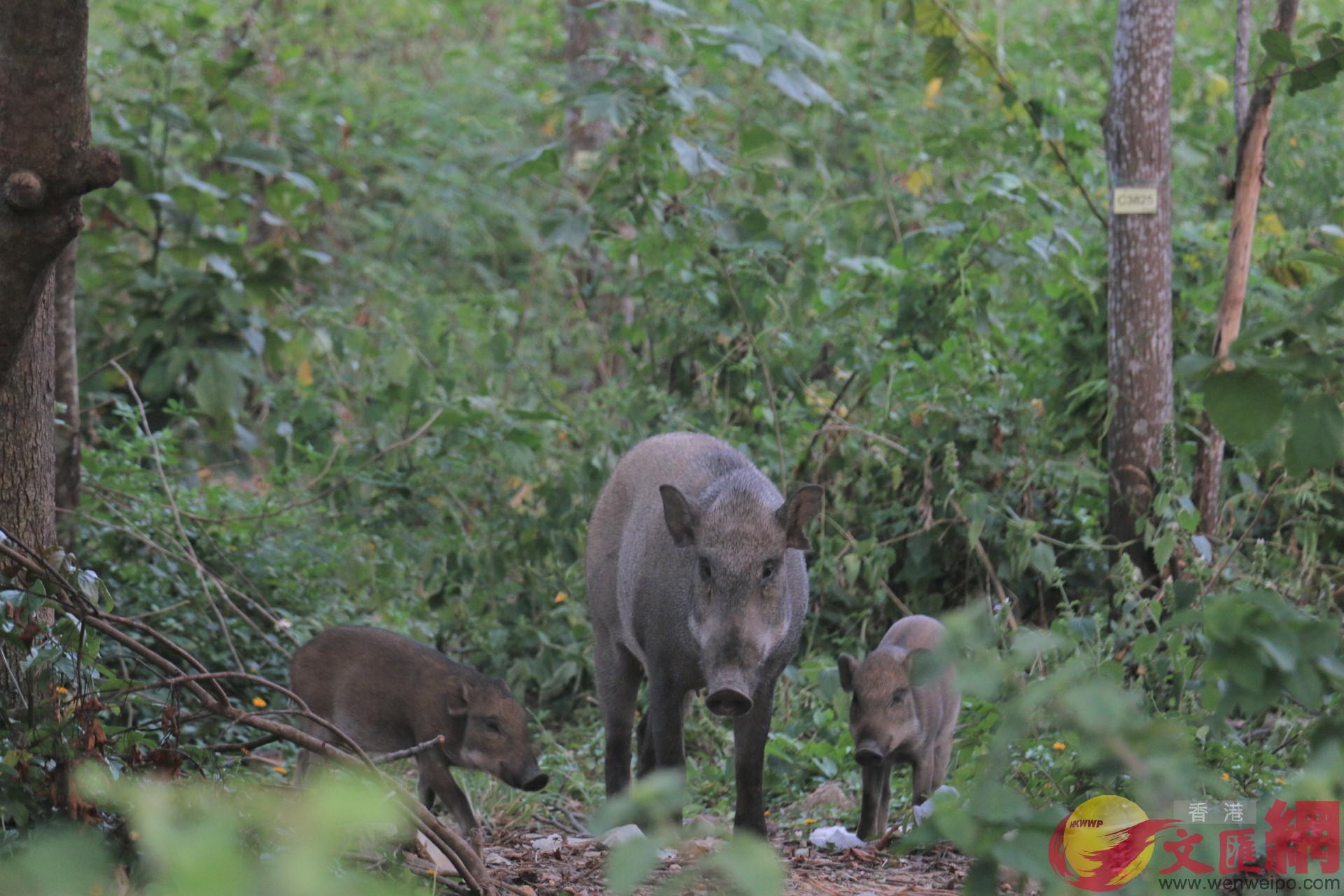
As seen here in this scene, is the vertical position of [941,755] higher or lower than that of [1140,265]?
lower

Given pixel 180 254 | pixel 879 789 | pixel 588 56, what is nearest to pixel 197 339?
pixel 180 254

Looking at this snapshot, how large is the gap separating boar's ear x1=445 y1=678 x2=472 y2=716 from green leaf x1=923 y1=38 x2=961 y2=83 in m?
4.11

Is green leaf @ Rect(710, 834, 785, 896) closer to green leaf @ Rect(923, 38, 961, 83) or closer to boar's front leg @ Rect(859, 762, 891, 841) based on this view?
boar's front leg @ Rect(859, 762, 891, 841)

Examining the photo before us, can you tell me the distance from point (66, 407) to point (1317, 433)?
4.50 m

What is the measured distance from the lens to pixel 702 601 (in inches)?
168

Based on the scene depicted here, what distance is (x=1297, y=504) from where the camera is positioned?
6.28 meters

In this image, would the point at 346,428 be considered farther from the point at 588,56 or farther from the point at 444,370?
the point at 588,56

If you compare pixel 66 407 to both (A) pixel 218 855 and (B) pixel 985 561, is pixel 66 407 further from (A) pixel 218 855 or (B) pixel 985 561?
(A) pixel 218 855

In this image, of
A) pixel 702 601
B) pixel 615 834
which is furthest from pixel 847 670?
pixel 615 834

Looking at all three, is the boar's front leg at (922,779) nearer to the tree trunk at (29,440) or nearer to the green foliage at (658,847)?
the tree trunk at (29,440)

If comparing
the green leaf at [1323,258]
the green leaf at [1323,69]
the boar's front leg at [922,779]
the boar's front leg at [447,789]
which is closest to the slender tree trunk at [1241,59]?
the green leaf at [1323,69]

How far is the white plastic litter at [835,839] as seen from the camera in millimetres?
4719

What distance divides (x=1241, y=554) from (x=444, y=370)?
13.6 feet

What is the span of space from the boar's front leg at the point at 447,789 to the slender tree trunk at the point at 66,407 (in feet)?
6.04
